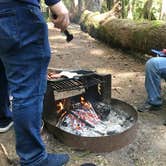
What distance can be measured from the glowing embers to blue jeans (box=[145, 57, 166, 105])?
55 centimetres

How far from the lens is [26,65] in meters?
2.54

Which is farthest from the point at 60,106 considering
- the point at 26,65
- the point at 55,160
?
the point at 26,65

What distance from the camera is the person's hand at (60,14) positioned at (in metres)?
2.63

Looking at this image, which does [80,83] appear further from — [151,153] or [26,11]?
[26,11]

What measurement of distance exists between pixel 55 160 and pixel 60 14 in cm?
128

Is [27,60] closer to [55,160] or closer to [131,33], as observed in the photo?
[55,160]

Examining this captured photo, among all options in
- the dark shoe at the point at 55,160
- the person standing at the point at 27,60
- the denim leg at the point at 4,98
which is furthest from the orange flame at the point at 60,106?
the person standing at the point at 27,60

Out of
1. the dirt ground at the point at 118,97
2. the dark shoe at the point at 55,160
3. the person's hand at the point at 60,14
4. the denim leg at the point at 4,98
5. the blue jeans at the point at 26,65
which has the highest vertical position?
the person's hand at the point at 60,14

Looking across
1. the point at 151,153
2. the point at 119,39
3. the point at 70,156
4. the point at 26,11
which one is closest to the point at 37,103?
the point at 26,11

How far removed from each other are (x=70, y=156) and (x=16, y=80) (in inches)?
47.4

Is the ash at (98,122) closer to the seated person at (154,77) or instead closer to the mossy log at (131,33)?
the seated person at (154,77)

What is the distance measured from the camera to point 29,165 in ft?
9.16

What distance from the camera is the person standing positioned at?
242 cm

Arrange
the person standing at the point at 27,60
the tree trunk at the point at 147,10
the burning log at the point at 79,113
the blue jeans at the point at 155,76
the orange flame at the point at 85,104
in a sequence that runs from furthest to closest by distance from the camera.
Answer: the tree trunk at the point at 147,10 → the blue jeans at the point at 155,76 → the orange flame at the point at 85,104 → the burning log at the point at 79,113 → the person standing at the point at 27,60
